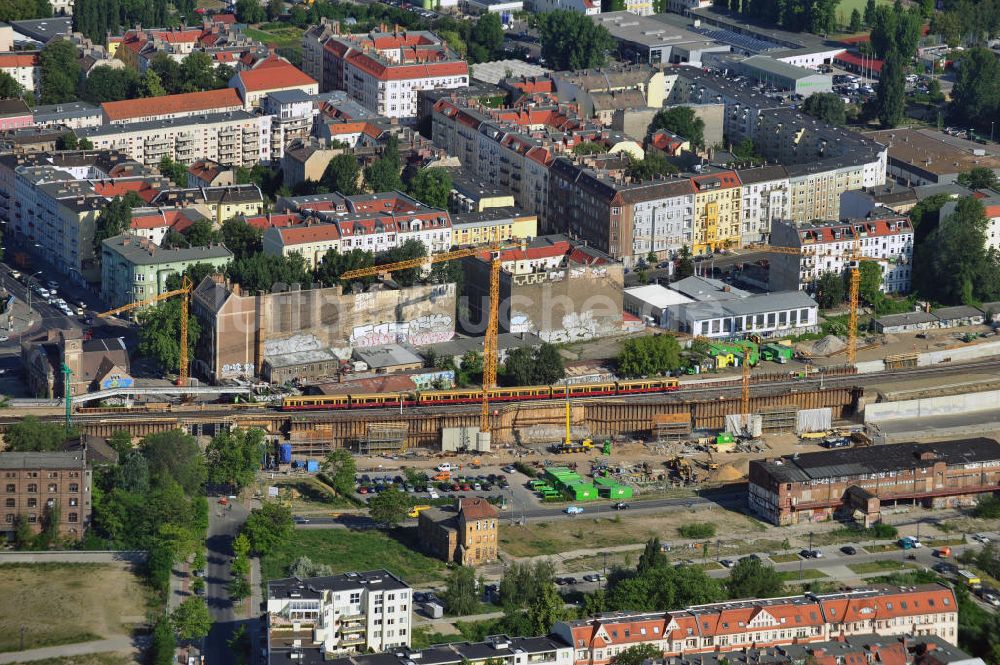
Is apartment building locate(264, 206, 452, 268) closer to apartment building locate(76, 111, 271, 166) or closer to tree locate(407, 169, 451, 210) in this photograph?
tree locate(407, 169, 451, 210)

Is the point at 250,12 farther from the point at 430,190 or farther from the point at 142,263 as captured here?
the point at 142,263

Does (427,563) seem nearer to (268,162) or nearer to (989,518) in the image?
(989,518)

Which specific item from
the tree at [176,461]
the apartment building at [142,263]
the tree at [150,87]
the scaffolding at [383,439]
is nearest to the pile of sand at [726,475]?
the scaffolding at [383,439]

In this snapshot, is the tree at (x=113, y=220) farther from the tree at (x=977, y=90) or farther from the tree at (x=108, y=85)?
the tree at (x=977, y=90)

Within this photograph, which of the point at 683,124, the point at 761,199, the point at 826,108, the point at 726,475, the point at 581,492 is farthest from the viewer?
the point at 826,108

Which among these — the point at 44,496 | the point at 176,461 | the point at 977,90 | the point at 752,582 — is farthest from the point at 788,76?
the point at 44,496

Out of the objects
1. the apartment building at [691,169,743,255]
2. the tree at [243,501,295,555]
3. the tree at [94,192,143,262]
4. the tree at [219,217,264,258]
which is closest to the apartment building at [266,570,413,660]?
the tree at [243,501,295,555]
